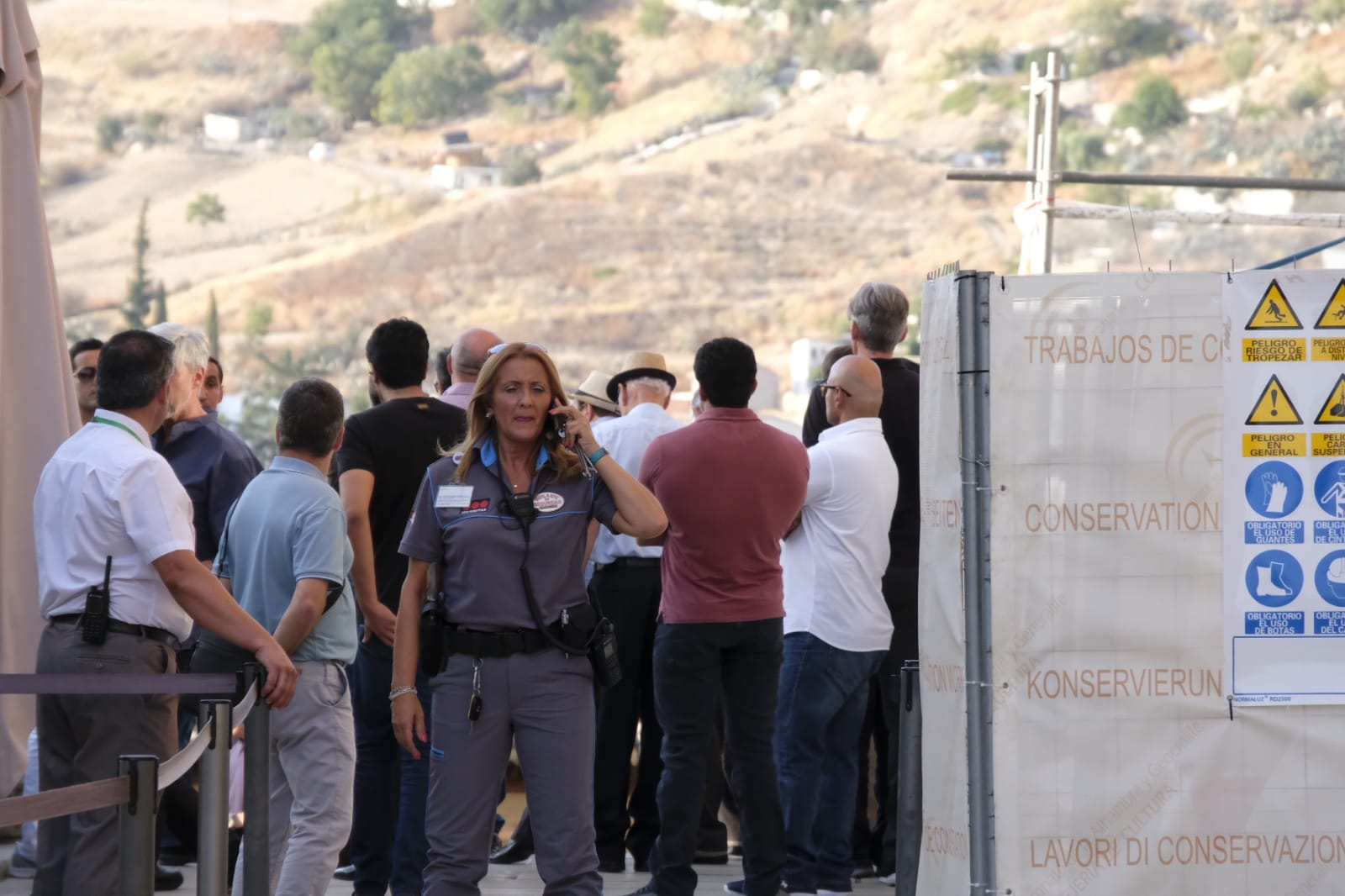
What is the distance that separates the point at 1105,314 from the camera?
3.64 m

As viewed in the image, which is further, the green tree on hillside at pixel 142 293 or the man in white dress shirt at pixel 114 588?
the green tree on hillside at pixel 142 293

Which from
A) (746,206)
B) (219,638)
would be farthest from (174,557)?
(746,206)

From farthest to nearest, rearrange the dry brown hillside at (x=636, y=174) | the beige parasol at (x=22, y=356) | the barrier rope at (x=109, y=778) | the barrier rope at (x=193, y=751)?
the dry brown hillside at (x=636, y=174) → the beige parasol at (x=22, y=356) → the barrier rope at (x=193, y=751) → the barrier rope at (x=109, y=778)

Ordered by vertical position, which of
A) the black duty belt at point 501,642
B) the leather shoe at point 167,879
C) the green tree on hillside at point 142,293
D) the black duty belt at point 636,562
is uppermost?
the green tree on hillside at point 142,293

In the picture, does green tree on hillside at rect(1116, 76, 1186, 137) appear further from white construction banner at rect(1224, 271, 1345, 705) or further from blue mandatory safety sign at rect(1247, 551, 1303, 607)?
blue mandatory safety sign at rect(1247, 551, 1303, 607)

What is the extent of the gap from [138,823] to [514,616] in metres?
1.04

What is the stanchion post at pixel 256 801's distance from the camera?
13.5ft

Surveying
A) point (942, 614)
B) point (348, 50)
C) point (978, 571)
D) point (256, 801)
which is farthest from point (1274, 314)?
point (348, 50)

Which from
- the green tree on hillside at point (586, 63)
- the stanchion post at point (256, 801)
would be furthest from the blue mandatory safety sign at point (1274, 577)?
the green tree on hillside at point (586, 63)

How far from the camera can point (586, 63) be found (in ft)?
301

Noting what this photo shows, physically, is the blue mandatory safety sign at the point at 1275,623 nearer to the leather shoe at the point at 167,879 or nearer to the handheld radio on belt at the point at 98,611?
the handheld radio on belt at the point at 98,611

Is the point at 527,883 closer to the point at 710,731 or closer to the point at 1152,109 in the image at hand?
the point at 710,731

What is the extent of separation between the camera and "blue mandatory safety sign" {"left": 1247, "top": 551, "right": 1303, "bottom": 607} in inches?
143

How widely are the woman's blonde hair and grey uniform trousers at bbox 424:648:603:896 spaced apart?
45 centimetres
